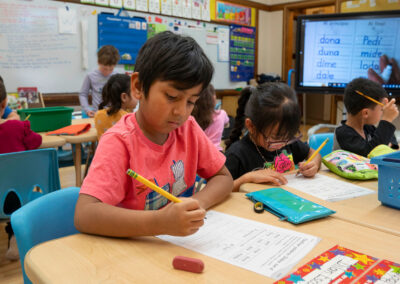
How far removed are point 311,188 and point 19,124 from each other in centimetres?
163

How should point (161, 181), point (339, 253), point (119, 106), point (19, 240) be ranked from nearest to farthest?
point (339, 253) < point (19, 240) < point (161, 181) < point (119, 106)

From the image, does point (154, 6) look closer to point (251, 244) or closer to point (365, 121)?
point (365, 121)

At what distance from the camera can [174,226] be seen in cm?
76

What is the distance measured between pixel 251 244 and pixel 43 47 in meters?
4.04

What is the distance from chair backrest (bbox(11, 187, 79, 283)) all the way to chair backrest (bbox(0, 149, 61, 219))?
33.4 inches

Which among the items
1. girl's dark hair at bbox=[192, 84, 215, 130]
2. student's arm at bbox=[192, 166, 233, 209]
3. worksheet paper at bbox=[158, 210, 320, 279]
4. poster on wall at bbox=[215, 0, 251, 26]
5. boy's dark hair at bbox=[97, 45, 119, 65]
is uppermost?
poster on wall at bbox=[215, 0, 251, 26]

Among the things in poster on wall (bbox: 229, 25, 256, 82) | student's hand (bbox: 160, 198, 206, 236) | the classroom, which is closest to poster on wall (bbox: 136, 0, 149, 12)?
poster on wall (bbox: 229, 25, 256, 82)

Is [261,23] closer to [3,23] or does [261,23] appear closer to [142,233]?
[3,23]

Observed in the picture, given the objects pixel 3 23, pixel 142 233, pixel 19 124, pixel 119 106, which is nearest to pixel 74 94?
pixel 3 23

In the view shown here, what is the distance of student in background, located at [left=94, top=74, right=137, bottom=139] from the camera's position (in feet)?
8.66

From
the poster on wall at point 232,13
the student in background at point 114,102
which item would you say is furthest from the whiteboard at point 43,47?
the poster on wall at point 232,13

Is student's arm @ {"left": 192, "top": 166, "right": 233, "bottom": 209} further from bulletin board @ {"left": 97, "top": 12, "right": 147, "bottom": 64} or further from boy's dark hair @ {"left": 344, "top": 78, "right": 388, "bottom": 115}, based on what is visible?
bulletin board @ {"left": 97, "top": 12, "right": 147, "bottom": 64}

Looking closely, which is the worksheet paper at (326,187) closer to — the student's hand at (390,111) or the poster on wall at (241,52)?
the student's hand at (390,111)

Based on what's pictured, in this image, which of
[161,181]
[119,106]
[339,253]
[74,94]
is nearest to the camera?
[339,253]
